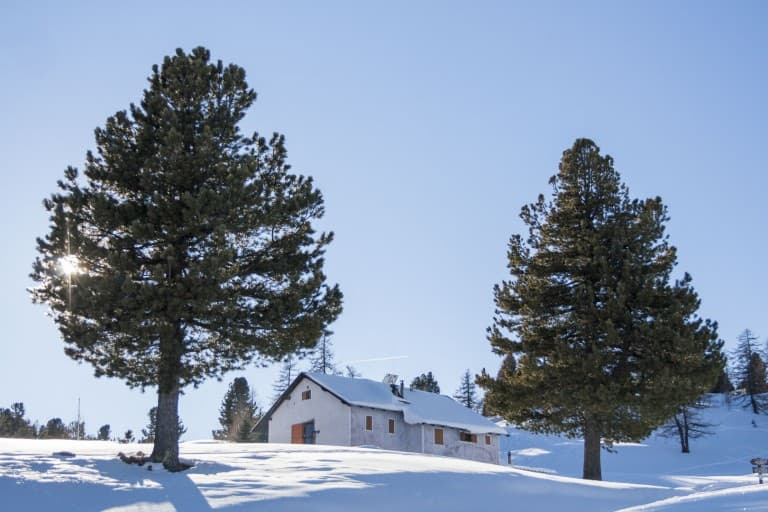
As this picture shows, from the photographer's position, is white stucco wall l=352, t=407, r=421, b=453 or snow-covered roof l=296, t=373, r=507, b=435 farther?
snow-covered roof l=296, t=373, r=507, b=435

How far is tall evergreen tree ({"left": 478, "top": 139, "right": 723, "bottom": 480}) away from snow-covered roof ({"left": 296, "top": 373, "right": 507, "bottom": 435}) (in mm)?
14077

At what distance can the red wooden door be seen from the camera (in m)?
38.5

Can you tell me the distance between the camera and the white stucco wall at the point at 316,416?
118 ft

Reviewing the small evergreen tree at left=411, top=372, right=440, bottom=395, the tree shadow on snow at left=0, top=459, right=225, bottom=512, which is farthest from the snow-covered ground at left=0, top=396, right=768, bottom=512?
the small evergreen tree at left=411, top=372, right=440, bottom=395

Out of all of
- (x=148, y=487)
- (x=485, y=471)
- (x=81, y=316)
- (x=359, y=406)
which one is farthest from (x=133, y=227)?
(x=359, y=406)

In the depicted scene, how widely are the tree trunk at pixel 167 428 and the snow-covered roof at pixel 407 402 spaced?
62.8 ft

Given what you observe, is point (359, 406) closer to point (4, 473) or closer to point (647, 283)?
point (647, 283)

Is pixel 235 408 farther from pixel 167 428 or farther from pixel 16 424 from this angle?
pixel 167 428

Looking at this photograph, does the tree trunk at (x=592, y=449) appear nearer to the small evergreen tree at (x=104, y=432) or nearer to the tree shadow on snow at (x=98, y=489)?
the tree shadow on snow at (x=98, y=489)

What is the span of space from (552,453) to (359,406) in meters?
28.4

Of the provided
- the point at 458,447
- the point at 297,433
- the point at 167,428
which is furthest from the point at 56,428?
the point at 167,428

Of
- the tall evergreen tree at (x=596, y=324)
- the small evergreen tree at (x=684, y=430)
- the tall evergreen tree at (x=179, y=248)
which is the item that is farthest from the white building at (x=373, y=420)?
the small evergreen tree at (x=684, y=430)

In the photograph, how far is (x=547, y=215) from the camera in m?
24.6

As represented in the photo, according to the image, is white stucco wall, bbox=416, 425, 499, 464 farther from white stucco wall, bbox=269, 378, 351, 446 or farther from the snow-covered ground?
the snow-covered ground
